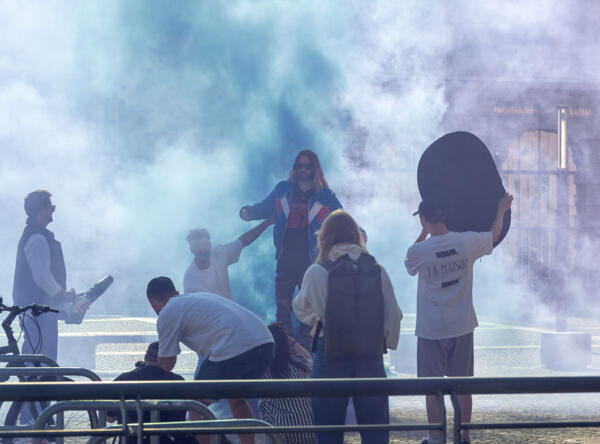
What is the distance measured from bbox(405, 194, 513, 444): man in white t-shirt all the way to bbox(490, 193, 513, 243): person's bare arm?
11 cm

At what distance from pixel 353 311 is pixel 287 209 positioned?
2.53 meters

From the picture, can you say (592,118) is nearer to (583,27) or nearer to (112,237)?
(583,27)

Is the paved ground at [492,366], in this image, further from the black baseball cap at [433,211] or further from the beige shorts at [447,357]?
the black baseball cap at [433,211]

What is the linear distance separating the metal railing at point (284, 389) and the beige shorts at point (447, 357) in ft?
6.22

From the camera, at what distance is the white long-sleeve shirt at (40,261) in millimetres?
5684

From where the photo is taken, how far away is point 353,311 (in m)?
3.62

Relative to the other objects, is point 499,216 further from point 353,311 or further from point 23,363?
point 23,363

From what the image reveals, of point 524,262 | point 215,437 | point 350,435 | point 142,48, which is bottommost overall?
point 350,435

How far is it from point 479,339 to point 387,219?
225cm

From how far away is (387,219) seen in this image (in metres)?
13.2

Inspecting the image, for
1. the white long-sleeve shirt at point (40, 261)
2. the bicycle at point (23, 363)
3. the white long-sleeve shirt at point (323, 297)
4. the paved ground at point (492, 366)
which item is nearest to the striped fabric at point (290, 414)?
the white long-sleeve shirt at point (323, 297)

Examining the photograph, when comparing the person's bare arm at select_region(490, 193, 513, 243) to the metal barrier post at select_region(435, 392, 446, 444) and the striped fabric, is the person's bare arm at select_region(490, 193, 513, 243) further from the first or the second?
the metal barrier post at select_region(435, 392, 446, 444)

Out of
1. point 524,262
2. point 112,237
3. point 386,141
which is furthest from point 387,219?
point 112,237

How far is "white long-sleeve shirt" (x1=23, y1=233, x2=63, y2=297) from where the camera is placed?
5.68 m
